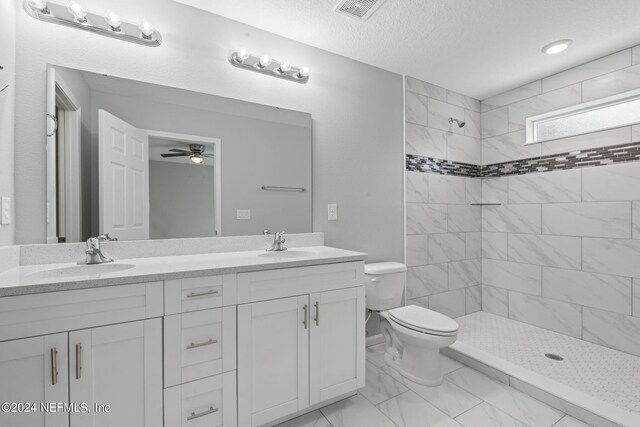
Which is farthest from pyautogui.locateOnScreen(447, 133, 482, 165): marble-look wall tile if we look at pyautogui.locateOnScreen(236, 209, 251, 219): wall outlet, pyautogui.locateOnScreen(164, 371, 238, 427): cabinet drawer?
pyautogui.locateOnScreen(164, 371, 238, 427): cabinet drawer

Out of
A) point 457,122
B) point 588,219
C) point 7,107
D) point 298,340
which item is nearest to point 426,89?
point 457,122

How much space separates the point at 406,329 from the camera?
192 centimetres

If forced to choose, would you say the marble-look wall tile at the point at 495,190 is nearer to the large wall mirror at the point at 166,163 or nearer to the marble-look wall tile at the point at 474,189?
the marble-look wall tile at the point at 474,189

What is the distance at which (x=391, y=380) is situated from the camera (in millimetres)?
1958

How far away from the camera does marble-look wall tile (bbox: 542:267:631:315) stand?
2203mm

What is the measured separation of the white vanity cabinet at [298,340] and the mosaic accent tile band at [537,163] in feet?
4.96

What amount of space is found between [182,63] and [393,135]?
5.64 feet

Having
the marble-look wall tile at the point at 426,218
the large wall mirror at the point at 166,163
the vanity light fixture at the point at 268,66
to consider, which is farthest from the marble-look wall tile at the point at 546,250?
the vanity light fixture at the point at 268,66

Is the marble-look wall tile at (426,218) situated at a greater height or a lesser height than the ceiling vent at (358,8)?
lesser

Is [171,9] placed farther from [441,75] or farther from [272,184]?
[441,75]

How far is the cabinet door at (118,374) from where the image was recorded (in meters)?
1.05

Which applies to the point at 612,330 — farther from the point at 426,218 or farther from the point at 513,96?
the point at 513,96

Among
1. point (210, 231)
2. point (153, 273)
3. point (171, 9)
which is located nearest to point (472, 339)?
point (210, 231)

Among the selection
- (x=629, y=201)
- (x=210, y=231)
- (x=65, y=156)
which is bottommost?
(x=210, y=231)
